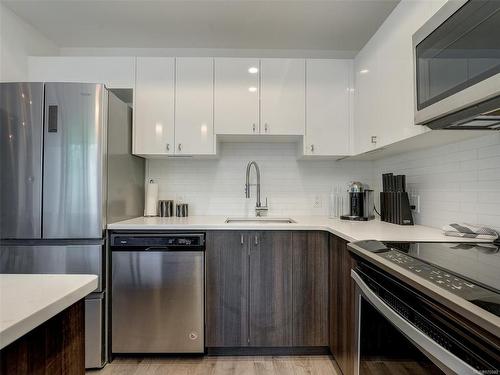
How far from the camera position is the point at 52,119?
188 cm

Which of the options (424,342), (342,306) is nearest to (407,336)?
(424,342)

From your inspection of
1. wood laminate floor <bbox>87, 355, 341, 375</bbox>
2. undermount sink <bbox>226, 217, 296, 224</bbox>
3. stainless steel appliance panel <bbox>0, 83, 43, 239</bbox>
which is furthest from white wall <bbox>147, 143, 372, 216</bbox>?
wood laminate floor <bbox>87, 355, 341, 375</bbox>

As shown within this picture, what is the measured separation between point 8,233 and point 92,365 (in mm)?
1035

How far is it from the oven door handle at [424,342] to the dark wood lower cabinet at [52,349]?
36.7 inches

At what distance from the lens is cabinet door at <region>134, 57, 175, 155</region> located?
2.30 meters

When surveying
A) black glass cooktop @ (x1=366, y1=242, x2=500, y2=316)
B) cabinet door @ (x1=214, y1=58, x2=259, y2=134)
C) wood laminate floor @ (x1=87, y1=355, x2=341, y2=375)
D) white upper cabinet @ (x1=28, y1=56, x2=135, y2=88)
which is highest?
white upper cabinet @ (x1=28, y1=56, x2=135, y2=88)

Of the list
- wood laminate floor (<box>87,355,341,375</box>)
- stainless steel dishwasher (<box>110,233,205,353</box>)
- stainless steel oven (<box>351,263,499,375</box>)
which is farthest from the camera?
stainless steel dishwasher (<box>110,233,205,353</box>)

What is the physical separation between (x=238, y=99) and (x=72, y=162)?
1.30 meters

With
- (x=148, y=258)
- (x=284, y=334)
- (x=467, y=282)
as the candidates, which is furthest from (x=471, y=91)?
(x=148, y=258)

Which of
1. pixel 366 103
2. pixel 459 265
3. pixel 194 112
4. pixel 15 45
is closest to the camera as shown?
pixel 459 265

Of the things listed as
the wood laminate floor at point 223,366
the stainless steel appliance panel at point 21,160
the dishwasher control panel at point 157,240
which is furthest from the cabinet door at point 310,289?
the stainless steel appliance panel at point 21,160

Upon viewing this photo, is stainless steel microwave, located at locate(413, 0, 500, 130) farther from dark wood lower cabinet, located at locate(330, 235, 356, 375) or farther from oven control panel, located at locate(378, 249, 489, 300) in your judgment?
dark wood lower cabinet, located at locate(330, 235, 356, 375)

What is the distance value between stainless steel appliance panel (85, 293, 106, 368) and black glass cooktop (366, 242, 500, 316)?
1.81m

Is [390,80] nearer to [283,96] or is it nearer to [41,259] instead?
[283,96]
